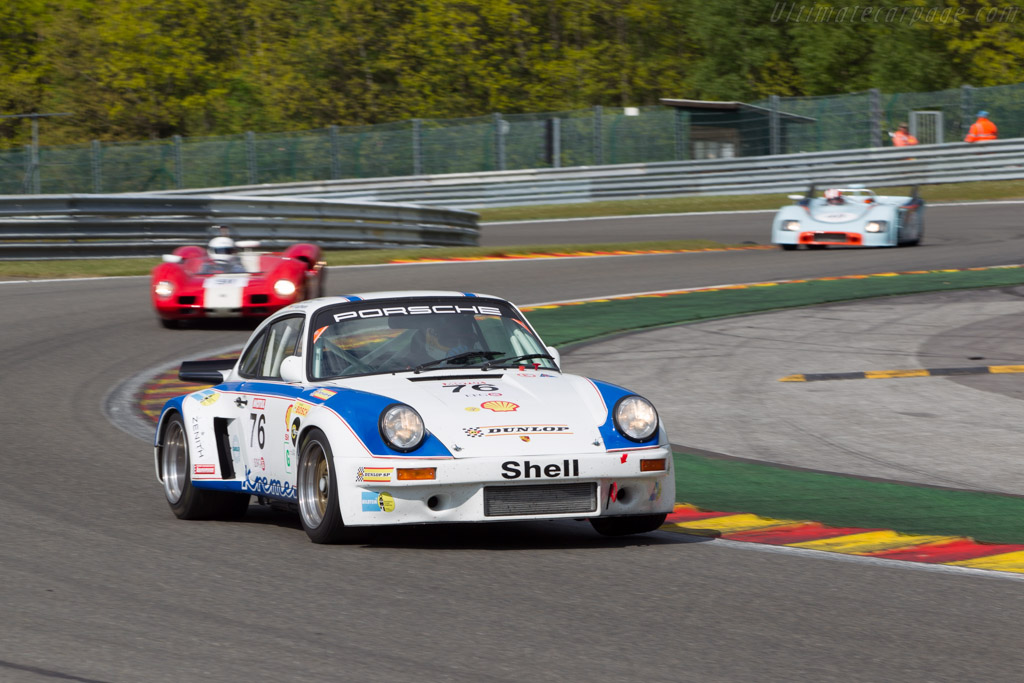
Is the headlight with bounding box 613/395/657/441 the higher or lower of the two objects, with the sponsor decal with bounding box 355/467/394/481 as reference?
higher

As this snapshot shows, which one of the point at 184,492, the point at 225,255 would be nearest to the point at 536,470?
the point at 184,492

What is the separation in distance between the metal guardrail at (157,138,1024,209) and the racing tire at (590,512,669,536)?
1060 inches

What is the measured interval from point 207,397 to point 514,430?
6.70 ft

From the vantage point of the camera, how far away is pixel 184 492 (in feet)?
25.1

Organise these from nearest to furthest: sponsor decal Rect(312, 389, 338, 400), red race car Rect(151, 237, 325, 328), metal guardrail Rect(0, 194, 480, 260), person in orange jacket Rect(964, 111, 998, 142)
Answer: sponsor decal Rect(312, 389, 338, 400)
red race car Rect(151, 237, 325, 328)
metal guardrail Rect(0, 194, 480, 260)
person in orange jacket Rect(964, 111, 998, 142)

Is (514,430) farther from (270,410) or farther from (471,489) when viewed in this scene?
(270,410)

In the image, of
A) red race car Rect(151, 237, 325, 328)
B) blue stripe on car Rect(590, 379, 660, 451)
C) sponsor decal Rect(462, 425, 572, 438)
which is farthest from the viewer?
red race car Rect(151, 237, 325, 328)

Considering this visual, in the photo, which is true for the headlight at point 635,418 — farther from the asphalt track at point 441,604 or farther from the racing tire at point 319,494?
the racing tire at point 319,494

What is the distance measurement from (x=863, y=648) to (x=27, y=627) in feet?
8.79

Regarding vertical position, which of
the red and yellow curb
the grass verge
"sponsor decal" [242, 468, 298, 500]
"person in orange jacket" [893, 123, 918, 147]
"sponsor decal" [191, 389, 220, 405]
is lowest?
the grass verge

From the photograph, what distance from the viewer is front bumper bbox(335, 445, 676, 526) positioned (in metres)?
6.43

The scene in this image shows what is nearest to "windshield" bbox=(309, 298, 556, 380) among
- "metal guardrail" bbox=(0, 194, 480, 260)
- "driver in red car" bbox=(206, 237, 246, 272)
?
"driver in red car" bbox=(206, 237, 246, 272)

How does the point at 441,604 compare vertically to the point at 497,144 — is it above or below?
below

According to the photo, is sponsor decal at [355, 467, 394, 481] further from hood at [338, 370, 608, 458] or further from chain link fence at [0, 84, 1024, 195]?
chain link fence at [0, 84, 1024, 195]
